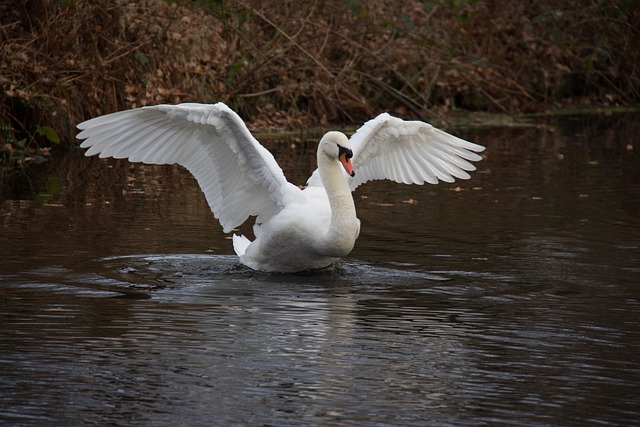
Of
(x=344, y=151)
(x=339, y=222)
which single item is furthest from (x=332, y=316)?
(x=344, y=151)

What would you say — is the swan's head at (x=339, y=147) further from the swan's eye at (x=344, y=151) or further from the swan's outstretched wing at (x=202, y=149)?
the swan's outstretched wing at (x=202, y=149)

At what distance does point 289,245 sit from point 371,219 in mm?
2675

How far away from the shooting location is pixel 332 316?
737cm

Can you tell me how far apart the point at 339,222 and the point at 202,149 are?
4.75 ft

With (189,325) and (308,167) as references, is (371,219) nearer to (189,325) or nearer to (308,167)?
(308,167)

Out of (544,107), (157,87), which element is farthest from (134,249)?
(544,107)

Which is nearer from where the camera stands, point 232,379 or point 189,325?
point 232,379

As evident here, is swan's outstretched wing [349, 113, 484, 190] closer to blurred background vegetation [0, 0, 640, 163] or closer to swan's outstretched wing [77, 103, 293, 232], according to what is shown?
swan's outstretched wing [77, 103, 293, 232]

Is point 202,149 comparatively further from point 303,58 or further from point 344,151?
point 303,58

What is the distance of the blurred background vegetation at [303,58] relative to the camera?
15258 millimetres

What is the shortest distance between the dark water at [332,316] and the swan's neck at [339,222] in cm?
26

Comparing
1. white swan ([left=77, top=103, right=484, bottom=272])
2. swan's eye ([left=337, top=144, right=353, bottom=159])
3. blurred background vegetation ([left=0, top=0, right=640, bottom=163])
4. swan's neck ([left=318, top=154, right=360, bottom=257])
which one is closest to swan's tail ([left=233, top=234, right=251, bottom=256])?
white swan ([left=77, top=103, right=484, bottom=272])

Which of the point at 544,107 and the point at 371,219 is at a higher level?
the point at 544,107

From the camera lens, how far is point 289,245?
8.80m
